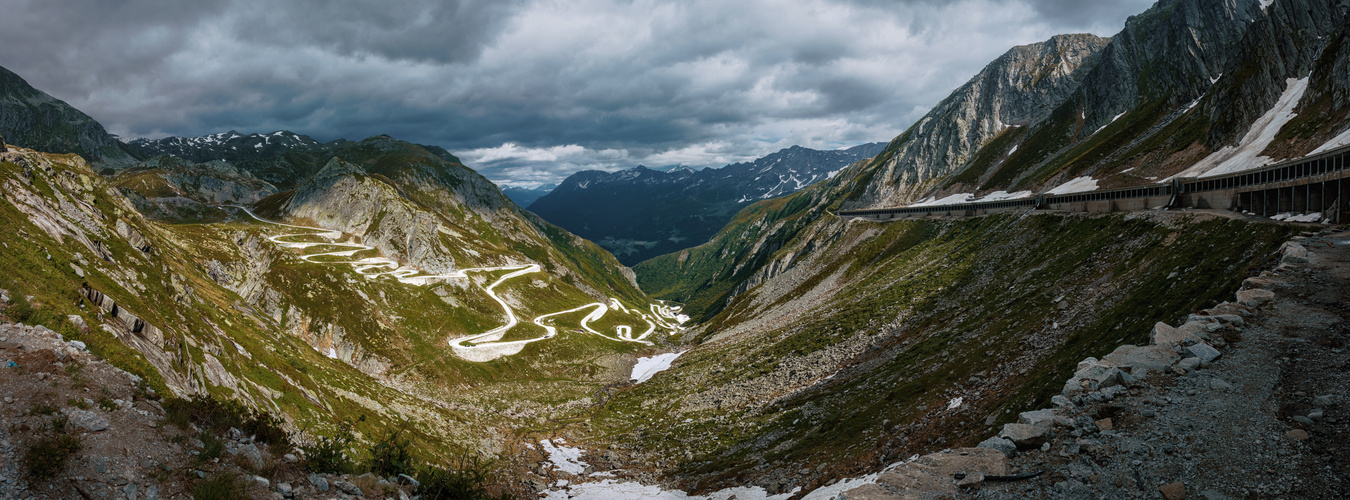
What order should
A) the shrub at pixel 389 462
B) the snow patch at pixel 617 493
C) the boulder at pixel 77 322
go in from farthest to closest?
1. the snow patch at pixel 617 493
2. the boulder at pixel 77 322
3. the shrub at pixel 389 462

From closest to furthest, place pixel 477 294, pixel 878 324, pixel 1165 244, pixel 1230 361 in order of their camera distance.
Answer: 1. pixel 1230 361
2. pixel 1165 244
3. pixel 878 324
4. pixel 477 294

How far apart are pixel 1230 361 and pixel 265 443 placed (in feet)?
97.7

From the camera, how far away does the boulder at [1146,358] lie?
1811cm

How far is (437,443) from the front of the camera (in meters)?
51.1

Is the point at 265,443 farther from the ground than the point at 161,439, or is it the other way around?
the point at 161,439

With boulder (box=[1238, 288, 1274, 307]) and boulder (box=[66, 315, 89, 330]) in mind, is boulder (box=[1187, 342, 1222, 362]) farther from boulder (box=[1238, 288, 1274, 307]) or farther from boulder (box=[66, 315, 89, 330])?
boulder (box=[66, 315, 89, 330])

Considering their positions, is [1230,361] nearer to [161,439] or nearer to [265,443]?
[265,443]

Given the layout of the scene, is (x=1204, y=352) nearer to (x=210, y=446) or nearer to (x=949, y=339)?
(x=210, y=446)

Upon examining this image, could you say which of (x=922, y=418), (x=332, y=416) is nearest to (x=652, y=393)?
(x=332, y=416)

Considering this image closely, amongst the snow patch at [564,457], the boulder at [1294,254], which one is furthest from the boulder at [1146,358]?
the snow patch at [564,457]

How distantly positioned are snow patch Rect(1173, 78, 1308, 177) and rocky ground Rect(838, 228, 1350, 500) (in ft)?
288

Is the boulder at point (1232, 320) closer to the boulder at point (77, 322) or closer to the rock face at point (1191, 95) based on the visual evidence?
the boulder at point (77, 322)

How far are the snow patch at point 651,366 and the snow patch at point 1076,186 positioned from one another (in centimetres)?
9352

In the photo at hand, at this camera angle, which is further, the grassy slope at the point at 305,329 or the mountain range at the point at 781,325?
the grassy slope at the point at 305,329
